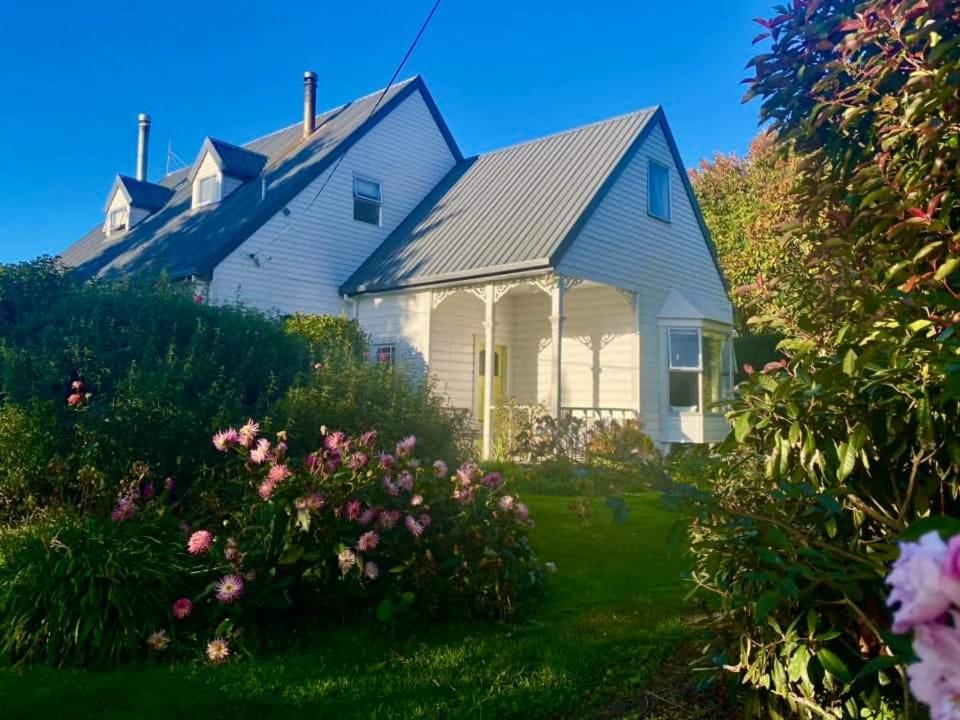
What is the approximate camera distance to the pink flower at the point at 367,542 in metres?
3.99

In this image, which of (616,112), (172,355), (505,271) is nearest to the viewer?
(172,355)

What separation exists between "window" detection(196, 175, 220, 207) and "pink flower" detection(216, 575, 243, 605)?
16.1 m

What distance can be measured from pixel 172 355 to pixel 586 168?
33.8ft

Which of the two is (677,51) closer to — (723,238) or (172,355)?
(172,355)

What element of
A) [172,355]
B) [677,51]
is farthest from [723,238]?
[172,355]

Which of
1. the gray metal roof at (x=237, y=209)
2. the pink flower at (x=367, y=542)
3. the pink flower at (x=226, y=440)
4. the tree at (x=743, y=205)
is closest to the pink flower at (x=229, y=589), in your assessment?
the pink flower at (x=367, y=542)

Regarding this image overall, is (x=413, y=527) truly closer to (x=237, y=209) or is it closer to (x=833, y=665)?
(x=833, y=665)

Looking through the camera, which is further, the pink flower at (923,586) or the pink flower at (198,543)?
the pink flower at (198,543)

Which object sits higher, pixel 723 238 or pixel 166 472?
pixel 723 238

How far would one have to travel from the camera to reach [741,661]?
2887 mm

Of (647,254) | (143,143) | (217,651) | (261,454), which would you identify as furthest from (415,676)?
(143,143)

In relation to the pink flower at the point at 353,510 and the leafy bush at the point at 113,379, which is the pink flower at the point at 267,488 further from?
the leafy bush at the point at 113,379

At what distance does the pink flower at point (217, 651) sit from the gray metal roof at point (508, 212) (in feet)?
30.3

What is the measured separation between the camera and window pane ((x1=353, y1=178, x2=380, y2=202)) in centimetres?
1683
